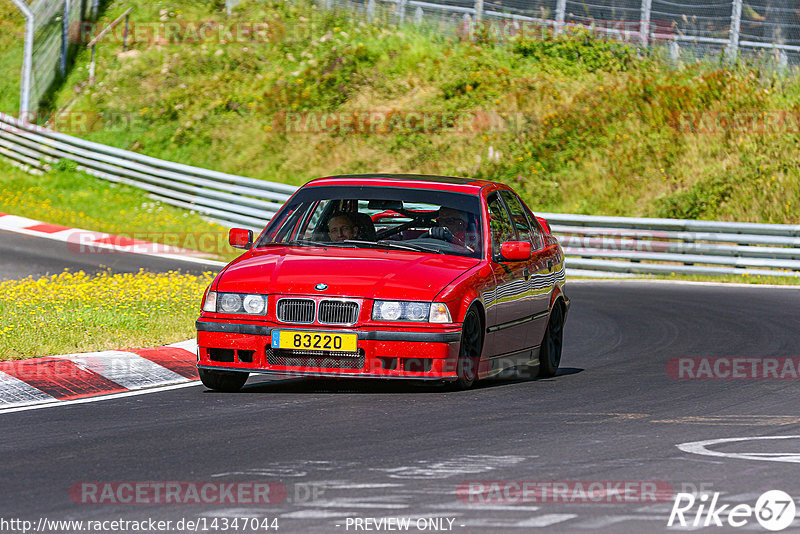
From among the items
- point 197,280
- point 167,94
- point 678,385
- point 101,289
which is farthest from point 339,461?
point 167,94

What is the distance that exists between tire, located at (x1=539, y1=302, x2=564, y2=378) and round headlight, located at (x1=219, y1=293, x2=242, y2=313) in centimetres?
284

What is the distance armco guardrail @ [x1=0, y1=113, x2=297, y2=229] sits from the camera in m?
26.4

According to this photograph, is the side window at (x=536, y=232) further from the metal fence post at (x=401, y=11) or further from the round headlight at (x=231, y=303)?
the metal fence post at (x=401, y=11)

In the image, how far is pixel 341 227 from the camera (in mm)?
10281

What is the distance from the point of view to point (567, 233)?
24297 millimetres

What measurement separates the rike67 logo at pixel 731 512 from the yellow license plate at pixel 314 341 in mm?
3335

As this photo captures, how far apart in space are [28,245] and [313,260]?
14.4m

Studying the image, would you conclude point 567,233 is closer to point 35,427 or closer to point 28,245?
point 28,245

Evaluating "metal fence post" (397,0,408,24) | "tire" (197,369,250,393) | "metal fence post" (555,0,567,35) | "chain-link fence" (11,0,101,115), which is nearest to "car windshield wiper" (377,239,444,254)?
"tire" (197,369,250,393)

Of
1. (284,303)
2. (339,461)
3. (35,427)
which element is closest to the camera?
(339,461)

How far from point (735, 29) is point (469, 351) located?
80.6 feet

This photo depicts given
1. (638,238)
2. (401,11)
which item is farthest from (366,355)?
(401,11)

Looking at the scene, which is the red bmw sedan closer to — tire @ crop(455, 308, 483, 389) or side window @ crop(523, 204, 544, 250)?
tire @ crop(455, 308, 483, 389)

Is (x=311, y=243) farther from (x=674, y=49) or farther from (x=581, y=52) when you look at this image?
(x=581, y=52)
